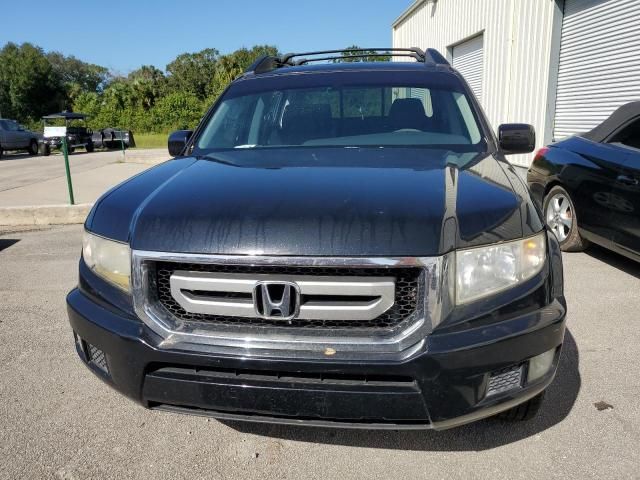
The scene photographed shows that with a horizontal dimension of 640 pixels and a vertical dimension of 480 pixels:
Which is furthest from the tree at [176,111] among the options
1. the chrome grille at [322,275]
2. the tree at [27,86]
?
the chrome grille at [322,275]

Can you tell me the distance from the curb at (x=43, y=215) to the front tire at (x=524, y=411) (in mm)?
6820

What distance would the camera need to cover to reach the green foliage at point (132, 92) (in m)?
39.6

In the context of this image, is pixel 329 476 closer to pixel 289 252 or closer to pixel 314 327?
pixel 314 327

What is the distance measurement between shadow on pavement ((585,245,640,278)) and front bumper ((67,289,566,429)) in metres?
3.42

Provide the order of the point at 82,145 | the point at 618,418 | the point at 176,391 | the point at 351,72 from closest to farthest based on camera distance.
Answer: the point at 176,391 < the point at 618,418 < the point at 351,72 < the point at 82,145

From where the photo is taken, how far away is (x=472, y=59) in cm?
1407

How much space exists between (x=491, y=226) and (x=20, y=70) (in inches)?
2454

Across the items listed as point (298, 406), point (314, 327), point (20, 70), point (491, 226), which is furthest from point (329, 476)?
point (20, 70)

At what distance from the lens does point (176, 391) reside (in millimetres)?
1936

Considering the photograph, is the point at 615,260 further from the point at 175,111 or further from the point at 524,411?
the point at 175,111

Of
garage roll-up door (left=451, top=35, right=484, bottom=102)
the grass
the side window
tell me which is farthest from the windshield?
the grass

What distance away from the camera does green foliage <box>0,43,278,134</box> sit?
3962cm

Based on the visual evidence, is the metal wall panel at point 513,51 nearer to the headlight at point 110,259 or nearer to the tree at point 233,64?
the headlight at point 110,259

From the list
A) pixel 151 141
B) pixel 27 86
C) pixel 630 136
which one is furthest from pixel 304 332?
pixel 27 86
